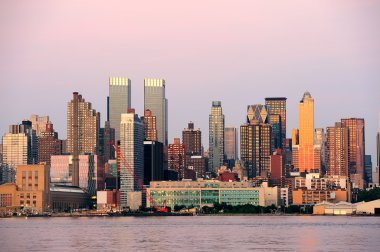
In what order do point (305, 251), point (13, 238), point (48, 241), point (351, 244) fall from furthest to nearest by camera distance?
point (13, 238), point (48, 241), point (351, 244), point (305, 251)

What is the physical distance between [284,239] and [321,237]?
7729mm

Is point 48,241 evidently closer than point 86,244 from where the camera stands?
No

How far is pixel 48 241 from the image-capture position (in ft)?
431

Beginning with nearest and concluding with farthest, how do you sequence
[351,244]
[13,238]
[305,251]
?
[305,251] < [351,244] < [13,238]

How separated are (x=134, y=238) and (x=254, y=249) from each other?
29.5 metres

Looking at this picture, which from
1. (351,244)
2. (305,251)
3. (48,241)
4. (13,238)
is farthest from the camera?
(13,238)

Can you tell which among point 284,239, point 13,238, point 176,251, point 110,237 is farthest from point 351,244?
point 13,238

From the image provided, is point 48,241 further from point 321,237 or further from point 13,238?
point 321,237

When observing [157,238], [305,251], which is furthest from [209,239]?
[305,251]

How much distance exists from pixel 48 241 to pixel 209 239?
19.3 m

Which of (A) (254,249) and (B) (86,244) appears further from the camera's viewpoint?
(B) (86,244)

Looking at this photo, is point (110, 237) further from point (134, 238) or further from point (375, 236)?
point (375, 236)

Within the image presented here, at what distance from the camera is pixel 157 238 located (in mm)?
139500

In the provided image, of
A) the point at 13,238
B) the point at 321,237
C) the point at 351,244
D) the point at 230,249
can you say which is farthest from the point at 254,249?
the point at 13,238
